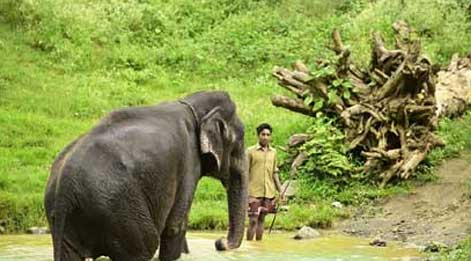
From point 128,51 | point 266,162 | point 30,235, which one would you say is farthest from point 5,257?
point 128,51

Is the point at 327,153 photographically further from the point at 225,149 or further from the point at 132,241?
the point at 132,241

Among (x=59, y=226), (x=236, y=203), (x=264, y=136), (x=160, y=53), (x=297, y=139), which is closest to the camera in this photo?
(x=59, y=226)

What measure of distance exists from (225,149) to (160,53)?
1376 centimetres

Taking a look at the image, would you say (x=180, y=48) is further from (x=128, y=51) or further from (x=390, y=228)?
(x=390, y=228)

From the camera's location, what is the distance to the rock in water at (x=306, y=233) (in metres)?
12.4

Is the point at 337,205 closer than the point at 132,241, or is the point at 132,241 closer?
the point at 132,241

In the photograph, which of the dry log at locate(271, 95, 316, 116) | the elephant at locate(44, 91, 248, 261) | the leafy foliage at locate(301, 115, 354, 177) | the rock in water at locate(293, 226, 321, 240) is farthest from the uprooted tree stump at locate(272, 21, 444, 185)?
the elephant at locate(44, 91, 248, 261)

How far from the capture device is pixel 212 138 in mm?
8469

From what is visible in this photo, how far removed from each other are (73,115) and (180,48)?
524 centimetres

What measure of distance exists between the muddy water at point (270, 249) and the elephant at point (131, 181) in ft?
4.89

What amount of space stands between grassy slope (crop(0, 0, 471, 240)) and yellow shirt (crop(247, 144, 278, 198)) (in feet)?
7.21

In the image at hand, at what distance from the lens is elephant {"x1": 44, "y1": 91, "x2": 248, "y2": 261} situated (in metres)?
6.90

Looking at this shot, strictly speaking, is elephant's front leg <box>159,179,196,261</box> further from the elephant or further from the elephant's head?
the elephant's head

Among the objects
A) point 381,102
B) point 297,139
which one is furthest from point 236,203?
point 297,139
